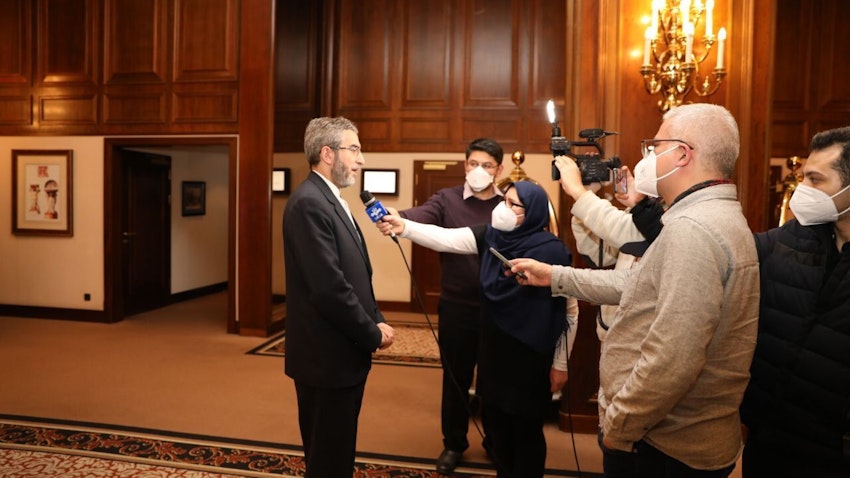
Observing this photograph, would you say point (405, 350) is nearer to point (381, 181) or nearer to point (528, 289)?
point (381, 181)

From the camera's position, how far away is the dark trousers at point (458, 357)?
338 cm

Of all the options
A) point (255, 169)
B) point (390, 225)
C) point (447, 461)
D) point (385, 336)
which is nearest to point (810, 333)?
point (385, 336)

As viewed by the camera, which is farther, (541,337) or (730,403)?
(541,337)

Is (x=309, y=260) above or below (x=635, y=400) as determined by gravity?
above

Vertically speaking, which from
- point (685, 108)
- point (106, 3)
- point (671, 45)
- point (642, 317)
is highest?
→ point (106, 3)

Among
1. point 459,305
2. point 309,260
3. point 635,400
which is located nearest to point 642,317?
point 635,400

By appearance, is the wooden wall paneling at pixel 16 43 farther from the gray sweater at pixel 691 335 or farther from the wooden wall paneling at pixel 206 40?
the gray sweater at pixel 691 335

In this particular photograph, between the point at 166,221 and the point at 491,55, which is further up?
the point at 491,55

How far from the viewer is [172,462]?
3410 mm

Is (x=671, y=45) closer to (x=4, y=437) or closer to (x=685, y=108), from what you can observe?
(x=685, y=108)

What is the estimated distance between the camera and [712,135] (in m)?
1.52

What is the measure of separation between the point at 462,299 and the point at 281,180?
586 centimetres

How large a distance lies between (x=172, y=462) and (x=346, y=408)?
1.68m

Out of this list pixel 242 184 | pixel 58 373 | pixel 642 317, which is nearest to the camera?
pixel 642 317
